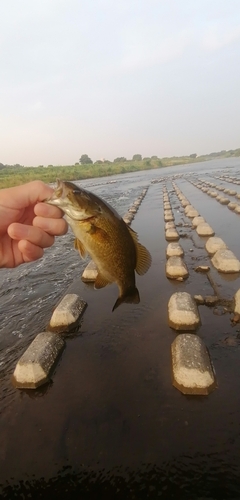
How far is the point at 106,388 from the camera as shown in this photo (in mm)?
4176

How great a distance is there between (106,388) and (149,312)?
211 centimetres

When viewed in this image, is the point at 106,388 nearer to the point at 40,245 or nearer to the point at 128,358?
the point at 128,358

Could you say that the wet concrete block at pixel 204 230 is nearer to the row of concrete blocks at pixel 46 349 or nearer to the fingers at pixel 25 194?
the row of concrete blocks at pixel 46 349

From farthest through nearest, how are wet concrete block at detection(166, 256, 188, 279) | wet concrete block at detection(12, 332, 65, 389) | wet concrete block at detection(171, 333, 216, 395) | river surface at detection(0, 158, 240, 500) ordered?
wet concrete block at detection(166, 256, 188, 279), wet concrete block at detection(12, 332, 65, 389), wet concrete block at detection(171, 333, 216, 395), river surface at detection(0, 158, 240, 500)

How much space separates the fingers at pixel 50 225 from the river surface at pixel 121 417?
8.77 ft

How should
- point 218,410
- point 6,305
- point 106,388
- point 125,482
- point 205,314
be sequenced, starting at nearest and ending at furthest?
1. point 125,482
2. point 218,410
3. point 106,388
4. point 205,314
5. point 6,305

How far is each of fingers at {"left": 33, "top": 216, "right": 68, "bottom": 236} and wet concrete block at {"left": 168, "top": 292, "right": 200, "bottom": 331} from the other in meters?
3.34

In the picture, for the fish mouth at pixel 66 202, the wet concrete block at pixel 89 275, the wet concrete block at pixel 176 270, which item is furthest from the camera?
the wet concrete block at pixel 89 275

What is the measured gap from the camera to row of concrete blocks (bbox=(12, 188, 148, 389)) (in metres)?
4.29

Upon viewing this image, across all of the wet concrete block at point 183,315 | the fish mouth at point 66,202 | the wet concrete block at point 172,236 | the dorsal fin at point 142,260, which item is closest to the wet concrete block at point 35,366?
the wet concrete block at point 183,315

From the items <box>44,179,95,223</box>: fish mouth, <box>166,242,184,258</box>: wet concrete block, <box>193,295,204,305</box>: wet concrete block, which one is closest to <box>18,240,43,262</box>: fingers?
<box>44,179,95,223</box>: fish mouth

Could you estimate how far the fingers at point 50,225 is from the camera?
251 cm

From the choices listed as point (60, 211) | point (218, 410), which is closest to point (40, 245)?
point (60, 211)

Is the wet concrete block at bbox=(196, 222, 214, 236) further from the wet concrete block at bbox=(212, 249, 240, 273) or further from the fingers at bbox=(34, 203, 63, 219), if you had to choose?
the fingers at bbox=(34, 203, 63, 219)
